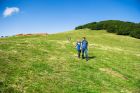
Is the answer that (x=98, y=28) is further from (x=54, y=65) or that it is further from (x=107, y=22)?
(x=54, y=65)

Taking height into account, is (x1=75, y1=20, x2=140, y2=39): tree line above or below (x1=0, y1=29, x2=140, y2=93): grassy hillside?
above

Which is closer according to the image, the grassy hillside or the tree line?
the grassy hillside

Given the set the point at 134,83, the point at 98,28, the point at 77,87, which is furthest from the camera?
the point at 98,28

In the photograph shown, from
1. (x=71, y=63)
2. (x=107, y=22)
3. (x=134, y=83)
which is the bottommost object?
(x=134, y=83)

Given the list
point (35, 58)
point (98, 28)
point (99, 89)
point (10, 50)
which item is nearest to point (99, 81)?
point (99, 89)

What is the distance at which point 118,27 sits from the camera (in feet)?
269

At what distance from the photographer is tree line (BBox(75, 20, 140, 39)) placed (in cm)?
7947

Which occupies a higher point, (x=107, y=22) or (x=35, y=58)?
(x=107, y=22)

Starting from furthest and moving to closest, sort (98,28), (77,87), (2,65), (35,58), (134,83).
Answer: (98,28), (35,58), (134,83), (2,65), (77,87)

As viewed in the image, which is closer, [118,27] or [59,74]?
[59,74]

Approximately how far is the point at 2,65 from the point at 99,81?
9.78 metres

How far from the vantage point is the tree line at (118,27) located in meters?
79.5

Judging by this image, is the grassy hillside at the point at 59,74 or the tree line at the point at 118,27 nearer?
the grassy hillside at the point at 59,74

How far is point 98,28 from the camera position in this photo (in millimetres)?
86688
